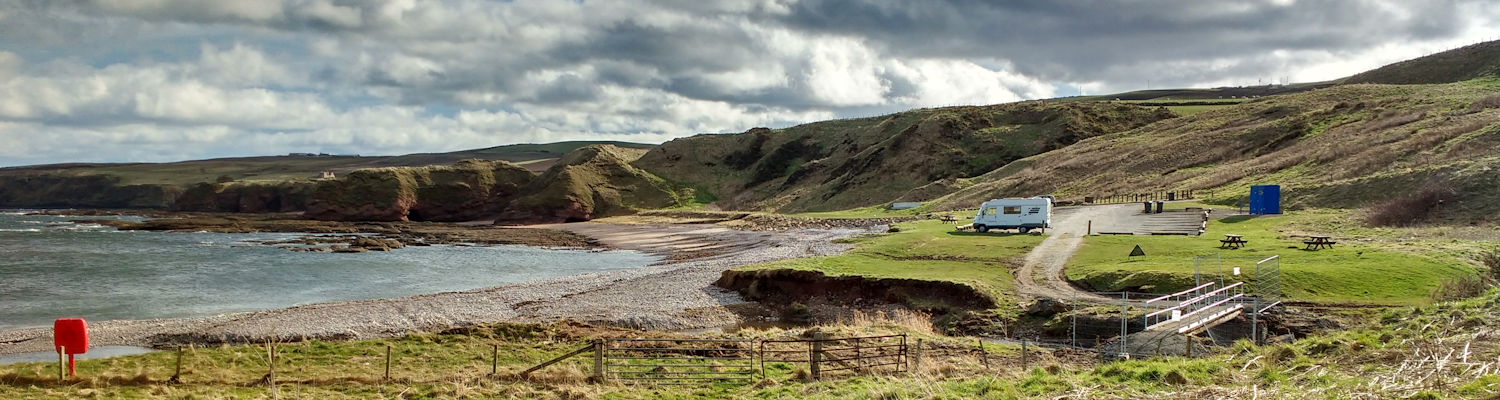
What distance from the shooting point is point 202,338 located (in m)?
24.8

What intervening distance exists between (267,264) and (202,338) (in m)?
26.5

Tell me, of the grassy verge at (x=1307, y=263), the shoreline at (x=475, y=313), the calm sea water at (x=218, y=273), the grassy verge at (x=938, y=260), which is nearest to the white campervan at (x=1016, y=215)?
the grassy verge at (x=938, y=260)

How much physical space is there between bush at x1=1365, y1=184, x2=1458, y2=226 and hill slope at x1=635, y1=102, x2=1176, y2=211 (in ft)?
173

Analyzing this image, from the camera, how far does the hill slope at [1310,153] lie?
45.1m

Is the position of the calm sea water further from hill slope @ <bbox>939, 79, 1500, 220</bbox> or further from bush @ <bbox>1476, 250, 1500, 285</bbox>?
hill slope @ <bbox>939, 79, 1500, 220</bbox>

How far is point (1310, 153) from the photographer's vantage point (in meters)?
62.2

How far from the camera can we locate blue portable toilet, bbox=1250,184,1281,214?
150 feet

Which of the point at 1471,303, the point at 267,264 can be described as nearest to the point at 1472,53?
the point at 1471,303

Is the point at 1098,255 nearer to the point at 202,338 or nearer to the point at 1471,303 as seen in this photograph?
the point at 1471,303

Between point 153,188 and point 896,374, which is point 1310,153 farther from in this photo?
point 153,188

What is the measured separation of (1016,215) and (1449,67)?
113292mm

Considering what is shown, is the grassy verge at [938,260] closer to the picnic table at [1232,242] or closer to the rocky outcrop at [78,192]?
the picnic table at [1232,242]

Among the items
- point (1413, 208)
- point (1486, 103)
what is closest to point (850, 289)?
point (1413, 208)

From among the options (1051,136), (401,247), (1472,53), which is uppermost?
(1472,53)
